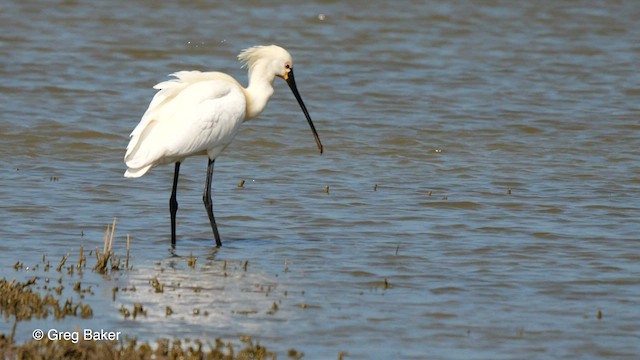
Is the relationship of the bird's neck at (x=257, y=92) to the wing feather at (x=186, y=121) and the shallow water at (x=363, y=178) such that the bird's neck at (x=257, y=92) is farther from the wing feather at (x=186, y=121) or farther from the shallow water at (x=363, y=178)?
the shallow water at (x=363, y=178)

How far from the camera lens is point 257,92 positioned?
1041 cm

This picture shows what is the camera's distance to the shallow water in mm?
7684

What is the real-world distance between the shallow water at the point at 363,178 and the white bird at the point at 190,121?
0.62m

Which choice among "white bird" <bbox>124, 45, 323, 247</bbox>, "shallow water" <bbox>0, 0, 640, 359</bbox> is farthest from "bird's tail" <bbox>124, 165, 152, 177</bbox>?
"shallow water" <bbox>0, 0, 640, 359</bbox>

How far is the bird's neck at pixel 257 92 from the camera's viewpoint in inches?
408

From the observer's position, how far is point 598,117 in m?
16.5

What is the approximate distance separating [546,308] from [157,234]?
3458 mm

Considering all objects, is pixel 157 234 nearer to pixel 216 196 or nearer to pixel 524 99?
pixel 216 196

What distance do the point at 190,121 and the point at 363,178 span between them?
10.8 feet

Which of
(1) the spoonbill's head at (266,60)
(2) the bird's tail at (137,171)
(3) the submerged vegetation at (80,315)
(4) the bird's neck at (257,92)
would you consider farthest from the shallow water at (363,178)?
(1) the spoonbill's head at (266,60)

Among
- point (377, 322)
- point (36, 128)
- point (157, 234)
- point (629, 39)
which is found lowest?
point (629, 39)

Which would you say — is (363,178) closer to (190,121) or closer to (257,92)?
(257,92)

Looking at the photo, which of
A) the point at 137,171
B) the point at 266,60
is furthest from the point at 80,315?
the point at 266,60

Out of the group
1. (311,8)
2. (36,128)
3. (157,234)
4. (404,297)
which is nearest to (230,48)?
(311,8)
